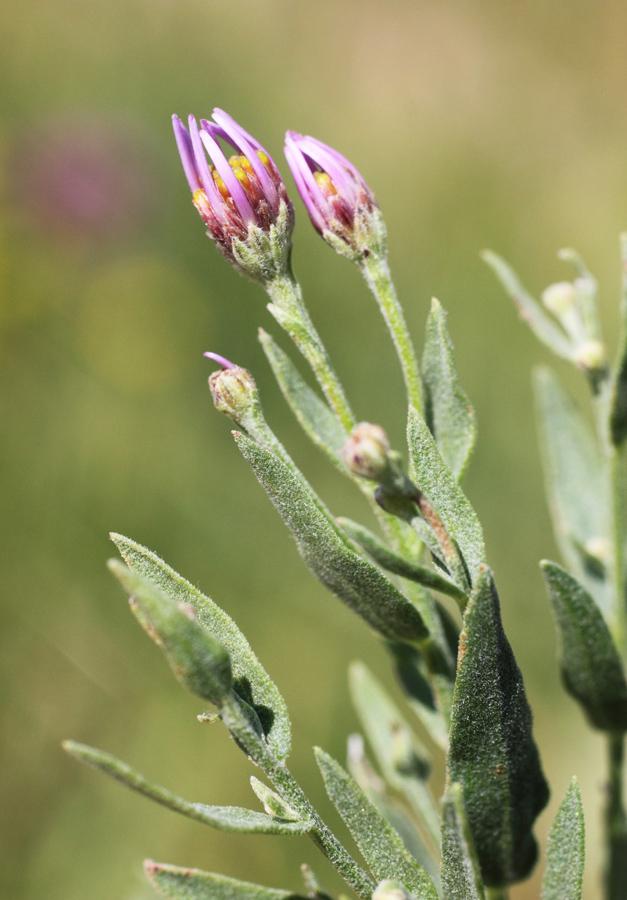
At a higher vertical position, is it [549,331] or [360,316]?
[360,316]

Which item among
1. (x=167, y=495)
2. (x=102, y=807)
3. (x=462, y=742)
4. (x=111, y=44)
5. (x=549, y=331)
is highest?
(x=111, y=44)

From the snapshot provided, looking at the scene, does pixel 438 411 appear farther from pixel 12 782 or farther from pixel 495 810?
pixel 12 782

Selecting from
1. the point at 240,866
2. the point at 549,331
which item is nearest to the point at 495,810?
the point at 549,331

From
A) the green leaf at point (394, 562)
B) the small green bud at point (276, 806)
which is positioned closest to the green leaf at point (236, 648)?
the small green bud at point (276, 806)

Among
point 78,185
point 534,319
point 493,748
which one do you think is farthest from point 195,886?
point 78,185

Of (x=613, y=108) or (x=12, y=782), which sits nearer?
(x=12, y=782)

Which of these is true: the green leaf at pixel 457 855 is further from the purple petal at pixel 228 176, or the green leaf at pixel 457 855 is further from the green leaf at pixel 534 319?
the green leaf at pixel 534 319

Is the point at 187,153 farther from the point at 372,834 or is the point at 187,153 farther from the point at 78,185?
the point at 78,185
